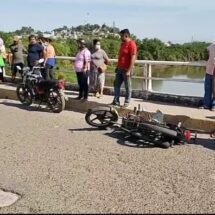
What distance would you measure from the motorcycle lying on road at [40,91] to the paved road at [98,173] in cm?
210

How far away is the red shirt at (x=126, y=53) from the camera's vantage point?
30.5 ft

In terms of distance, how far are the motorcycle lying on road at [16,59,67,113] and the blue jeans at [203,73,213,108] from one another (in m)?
3.12

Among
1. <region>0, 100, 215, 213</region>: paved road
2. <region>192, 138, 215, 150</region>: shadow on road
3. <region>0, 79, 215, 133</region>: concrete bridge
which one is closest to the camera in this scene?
<region>0, 100, 215, 213</region>: paved road

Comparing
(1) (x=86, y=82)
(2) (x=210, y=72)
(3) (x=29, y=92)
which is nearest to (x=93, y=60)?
(1) (x=86, y=82)

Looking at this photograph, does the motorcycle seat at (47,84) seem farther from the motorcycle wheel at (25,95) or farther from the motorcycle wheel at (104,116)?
the motorcycle wheel at (104,116)

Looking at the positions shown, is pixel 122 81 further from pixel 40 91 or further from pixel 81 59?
pixel 40 91

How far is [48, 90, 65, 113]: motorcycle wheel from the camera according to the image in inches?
402

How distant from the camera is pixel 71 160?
6.27 meters

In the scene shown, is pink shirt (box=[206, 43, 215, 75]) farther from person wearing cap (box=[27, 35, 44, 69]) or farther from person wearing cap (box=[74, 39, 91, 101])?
person wearing cap (box=[27, 35, 44, 69])

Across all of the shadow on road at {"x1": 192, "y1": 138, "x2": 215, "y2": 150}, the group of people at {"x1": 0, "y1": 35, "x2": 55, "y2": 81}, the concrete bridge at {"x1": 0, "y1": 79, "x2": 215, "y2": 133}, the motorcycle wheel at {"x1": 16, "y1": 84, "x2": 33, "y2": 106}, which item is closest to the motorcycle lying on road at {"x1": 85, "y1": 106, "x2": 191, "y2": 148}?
the shadow on road at {"x1": 192, "y1": 138, "x2": 215, "y2": 150}

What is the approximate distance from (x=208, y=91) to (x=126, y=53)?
1842 mm

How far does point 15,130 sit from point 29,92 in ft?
9.93

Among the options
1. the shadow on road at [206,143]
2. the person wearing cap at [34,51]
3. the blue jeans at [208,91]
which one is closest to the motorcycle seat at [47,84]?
the person wearing cap at [34,51]

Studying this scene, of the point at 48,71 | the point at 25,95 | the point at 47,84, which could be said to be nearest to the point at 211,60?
the point at 47,84
